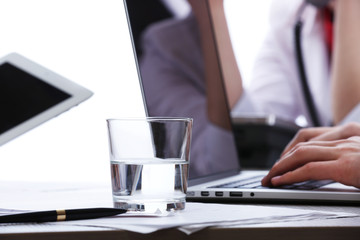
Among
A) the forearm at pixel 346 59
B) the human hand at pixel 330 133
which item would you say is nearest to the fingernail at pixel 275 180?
the human hand at pixel 330 133

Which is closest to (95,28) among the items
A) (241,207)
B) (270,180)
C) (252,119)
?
(270,180)

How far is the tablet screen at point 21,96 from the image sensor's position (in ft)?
2.68

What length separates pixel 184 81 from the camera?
1.31 m

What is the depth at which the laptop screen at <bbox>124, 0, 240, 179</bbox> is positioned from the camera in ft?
3.57

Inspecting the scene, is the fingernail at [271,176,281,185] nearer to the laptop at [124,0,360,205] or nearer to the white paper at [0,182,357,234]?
the laptop at [124,0,360,205]

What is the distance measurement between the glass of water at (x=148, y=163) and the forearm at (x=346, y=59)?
1610 millimetres

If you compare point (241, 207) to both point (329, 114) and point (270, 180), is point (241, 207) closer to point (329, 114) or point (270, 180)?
point (270, 180)

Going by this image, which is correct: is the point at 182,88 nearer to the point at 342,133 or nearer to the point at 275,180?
the point at 342,133

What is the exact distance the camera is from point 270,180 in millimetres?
761

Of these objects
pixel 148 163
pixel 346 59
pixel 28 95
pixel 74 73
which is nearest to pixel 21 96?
pixel 28 95

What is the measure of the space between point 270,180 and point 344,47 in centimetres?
146

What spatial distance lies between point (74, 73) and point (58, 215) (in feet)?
1.93

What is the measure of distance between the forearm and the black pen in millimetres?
1675

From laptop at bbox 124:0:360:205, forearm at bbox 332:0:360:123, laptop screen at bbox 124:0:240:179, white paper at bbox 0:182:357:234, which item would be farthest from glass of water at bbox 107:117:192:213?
forearm at bbox 332:0:360:123
